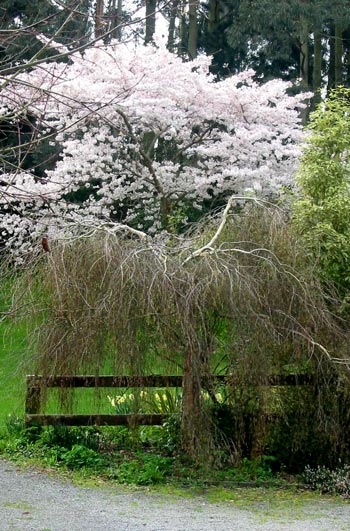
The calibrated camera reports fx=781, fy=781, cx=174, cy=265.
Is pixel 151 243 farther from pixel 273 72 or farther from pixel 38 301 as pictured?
pixel 273 72

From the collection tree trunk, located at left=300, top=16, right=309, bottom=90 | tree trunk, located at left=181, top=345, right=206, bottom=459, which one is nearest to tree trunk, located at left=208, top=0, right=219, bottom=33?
tree trunk, located at left=300, top=16, right=309, bottom=90

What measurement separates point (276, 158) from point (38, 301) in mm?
8193

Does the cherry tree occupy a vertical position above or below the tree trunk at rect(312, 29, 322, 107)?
below

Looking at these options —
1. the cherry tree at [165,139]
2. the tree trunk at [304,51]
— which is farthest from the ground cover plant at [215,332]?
the tree trunk at [304,51]

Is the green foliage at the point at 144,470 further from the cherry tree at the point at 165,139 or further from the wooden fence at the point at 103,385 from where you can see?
the cherry tree at the point at 165,139

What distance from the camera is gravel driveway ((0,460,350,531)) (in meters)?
5.89

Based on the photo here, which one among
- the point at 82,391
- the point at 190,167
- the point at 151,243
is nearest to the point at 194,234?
the point at 151,243

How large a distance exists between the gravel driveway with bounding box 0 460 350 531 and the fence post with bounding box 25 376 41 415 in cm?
95

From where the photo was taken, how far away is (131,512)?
6.23 meters

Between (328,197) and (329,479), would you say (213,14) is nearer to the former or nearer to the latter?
(328,197)

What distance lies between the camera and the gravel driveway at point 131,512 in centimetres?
589

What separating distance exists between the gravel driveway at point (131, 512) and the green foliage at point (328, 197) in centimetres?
241

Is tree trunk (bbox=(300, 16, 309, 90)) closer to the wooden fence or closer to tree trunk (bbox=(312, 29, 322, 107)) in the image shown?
tree trunk (bbox=(312, 29, 322, 107))

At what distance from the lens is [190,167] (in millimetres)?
14141
